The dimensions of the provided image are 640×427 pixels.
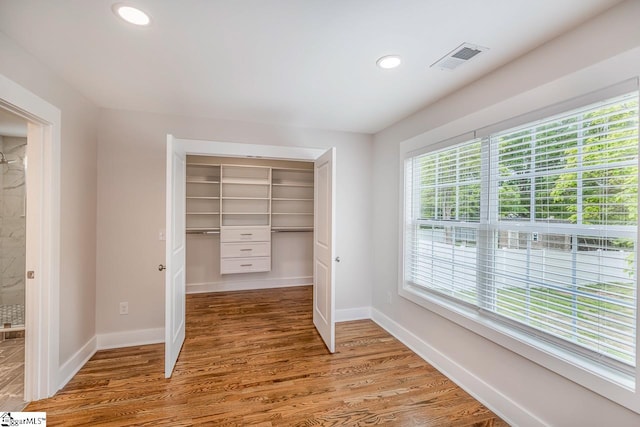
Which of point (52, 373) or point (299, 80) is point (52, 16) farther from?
point (52, 373)

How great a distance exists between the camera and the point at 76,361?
7.61 ft

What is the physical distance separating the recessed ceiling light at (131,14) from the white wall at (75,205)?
919mm

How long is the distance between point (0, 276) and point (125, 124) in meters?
2.33

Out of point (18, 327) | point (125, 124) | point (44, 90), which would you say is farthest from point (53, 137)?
point (18, 327)

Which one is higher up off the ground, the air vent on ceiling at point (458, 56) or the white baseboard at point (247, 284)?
the air vent on ceiling at point (458, 56)

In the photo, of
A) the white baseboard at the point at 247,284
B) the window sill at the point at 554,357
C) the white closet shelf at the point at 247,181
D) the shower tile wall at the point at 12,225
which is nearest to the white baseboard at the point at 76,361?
the shower tile wall at the point at 12,225

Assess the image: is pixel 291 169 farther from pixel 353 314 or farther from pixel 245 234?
pixel 353 314

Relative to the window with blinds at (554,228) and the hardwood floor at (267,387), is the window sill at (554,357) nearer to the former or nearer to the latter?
the window with blinds at (554,228)

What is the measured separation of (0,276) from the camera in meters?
3.09

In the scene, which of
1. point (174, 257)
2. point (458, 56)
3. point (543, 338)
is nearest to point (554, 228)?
point (543, 338)

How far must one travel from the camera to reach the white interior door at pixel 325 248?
271 centimetres

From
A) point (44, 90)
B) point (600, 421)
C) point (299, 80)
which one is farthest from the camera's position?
point (299, 80)

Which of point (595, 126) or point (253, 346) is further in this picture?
point (253, 346)

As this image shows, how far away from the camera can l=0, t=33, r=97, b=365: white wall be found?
203cm
